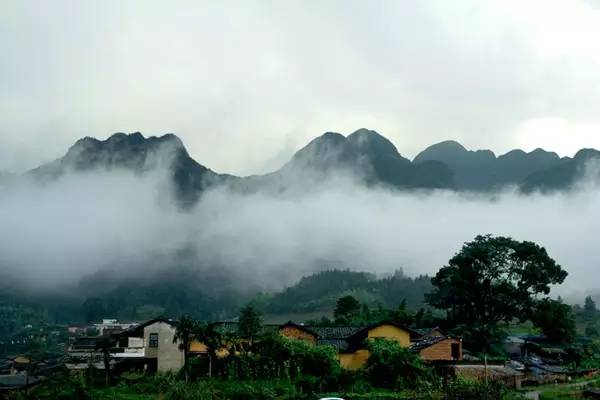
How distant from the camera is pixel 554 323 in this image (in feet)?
232

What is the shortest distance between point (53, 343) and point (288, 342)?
10221 cm

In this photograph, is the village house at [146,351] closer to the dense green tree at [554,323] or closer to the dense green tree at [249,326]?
the dense green tree at [249,326]

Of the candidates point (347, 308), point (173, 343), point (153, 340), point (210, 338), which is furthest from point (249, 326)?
point (347, 308)

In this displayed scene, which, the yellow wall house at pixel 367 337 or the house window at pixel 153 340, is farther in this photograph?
the house window at pixel 153 340

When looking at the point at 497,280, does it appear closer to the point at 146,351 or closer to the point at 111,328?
the point at 146,351

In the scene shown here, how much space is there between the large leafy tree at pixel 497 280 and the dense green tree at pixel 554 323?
1.09 m

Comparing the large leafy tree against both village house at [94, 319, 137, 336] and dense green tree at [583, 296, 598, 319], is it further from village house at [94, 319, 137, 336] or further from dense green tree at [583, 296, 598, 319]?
dense green tree at [583, 296, 598, 319]

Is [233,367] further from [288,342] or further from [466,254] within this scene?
[466,254]

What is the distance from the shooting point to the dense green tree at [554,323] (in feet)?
231

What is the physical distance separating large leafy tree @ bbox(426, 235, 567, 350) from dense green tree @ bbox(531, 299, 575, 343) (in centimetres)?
109

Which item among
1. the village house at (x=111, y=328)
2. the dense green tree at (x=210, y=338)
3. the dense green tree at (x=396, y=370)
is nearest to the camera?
the dense green tree at (x=396, y=370)

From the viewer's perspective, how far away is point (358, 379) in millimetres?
42375

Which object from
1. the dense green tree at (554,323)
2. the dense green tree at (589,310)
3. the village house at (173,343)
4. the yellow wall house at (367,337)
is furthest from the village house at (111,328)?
the dense green tree at (589,310)

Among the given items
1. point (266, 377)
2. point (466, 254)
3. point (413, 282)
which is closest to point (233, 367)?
point (266, 377)
